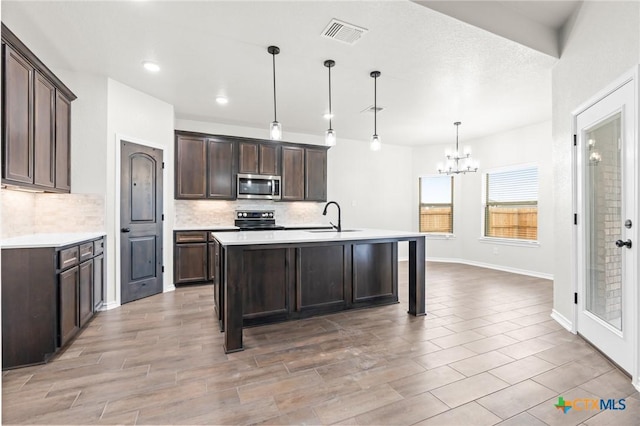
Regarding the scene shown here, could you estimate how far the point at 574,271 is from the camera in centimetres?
305

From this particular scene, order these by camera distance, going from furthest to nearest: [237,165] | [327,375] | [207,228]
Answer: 1. [237,165]
2. [207,228]
3. [327,375]

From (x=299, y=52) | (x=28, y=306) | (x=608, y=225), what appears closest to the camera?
(x=28, y=306)

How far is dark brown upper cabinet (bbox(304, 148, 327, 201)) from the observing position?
636cm

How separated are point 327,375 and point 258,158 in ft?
14.3

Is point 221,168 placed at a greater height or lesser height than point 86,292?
greater

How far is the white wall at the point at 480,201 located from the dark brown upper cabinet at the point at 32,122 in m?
6.69

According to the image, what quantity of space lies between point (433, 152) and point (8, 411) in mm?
7674

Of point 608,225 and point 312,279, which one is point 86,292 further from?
point 608,225

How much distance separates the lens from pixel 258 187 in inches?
231

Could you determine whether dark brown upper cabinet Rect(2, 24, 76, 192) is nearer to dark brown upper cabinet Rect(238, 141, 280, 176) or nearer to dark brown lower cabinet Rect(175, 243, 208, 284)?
dark brown lower cabinet Rect(175, 243, 208, 284)

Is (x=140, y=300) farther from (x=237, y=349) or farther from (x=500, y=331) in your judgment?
(x=500, y=331)

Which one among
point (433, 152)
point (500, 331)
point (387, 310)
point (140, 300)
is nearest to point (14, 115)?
point (140, 300)

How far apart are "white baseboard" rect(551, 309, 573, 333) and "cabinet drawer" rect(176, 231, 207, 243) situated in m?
4.74

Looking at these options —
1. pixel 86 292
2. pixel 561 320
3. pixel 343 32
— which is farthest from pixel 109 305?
pixel 561 320
